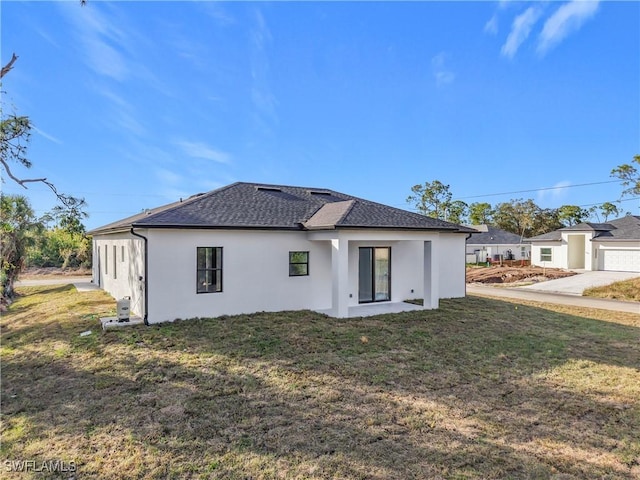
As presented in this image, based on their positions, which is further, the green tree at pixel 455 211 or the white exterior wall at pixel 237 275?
the green tree at pixel 455 211

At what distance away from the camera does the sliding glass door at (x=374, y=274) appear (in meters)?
13.4

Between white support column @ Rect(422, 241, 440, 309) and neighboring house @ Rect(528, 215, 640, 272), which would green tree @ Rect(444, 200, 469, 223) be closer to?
neighboring house @ Rect(528, 215, 640, 272)

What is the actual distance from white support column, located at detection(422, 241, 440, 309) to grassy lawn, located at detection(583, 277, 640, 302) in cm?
1162

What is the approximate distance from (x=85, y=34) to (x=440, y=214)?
158 ft

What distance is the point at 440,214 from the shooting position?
5272 cm

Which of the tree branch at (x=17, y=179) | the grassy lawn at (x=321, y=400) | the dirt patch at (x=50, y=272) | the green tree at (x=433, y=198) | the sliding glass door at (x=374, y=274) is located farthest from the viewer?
the green tree at (x=433, y=198)

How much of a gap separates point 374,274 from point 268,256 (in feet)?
14.1

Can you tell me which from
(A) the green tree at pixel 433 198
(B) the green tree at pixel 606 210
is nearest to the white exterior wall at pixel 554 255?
(A) the green tree at pixel 433 198


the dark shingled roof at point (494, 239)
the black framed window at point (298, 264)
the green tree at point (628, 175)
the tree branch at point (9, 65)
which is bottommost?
the black framed window at point (298, 264)

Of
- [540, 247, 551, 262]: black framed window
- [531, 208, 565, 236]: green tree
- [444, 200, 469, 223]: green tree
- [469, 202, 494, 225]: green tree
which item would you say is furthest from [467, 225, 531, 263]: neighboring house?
[469, 202, 494, 225]: green tree

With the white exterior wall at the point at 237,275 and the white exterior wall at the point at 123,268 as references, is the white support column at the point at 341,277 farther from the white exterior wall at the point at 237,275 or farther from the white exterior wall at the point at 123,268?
the white exterior wall at the point at 123,268

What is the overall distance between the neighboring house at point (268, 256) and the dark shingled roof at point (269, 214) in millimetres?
36

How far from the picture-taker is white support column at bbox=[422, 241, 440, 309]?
13.2 meters

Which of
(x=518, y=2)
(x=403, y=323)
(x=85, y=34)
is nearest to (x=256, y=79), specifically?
(x=85, y=34)
